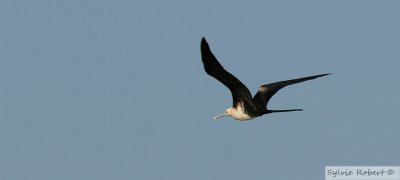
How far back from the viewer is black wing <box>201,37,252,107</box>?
23.4 meters

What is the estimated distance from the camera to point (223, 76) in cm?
2411

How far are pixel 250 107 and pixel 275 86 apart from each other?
1823 mm

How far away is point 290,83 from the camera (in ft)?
90.0

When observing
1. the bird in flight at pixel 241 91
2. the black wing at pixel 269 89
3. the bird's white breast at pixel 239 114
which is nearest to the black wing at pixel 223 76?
the bird in flight at pixel 241 91

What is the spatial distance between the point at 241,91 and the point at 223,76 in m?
1.12

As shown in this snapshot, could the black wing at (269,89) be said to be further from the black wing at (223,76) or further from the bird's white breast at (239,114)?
the black wing at (223,76)

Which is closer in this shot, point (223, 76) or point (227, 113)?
point (223, 76)

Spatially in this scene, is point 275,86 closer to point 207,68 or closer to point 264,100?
point 264,100

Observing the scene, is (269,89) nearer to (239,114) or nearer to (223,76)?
(239,114)

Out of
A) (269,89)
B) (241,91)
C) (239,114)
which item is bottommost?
(239,114)

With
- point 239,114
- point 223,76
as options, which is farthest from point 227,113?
point 223,76

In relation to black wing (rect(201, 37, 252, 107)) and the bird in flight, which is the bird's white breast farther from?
black wing (rect(201, 37, 252, 107))

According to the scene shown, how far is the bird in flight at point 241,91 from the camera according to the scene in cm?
2358

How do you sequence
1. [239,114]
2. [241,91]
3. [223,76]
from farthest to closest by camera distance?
[239,114] → [241,91] → [223,76]
